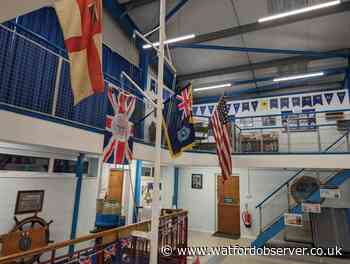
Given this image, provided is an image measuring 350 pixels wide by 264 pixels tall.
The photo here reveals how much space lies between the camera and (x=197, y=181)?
1045cm

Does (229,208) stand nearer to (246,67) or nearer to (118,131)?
(246,67)

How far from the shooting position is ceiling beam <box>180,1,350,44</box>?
6.61 metres

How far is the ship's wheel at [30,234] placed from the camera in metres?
4.12

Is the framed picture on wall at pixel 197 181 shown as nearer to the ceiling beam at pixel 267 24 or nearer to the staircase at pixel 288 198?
the staircase at pixel 288 198

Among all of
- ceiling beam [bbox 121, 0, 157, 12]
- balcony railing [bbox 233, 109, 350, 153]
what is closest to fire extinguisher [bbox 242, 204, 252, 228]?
balcony railing [bbox 233, 109, 350, 153]

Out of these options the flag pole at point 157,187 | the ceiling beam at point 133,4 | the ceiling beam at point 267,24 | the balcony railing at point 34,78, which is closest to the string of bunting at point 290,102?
the ceiling beam at point 267,24

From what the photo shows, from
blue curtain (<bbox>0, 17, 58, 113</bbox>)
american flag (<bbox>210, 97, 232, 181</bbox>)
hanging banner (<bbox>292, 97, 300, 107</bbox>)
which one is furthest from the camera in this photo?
hanging banner (<bbox>292, 97, 300, 107</bbox>)

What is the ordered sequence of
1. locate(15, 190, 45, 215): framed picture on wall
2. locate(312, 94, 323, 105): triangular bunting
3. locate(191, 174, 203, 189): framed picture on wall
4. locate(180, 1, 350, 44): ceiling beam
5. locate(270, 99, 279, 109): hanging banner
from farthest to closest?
1. locate(270, 99, 279, 109): hanging banner
2. locate(191, 174, 203, 189): framed picture on wall
3. locate(312, 94, 323, 105): triangular bunting
4. locate(180, 1, 350, 44): ceiling beam
5. locate(15, 190, 45, 215): framed picture on wall

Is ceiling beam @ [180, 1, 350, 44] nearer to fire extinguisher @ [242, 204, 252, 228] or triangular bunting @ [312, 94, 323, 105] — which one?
triangular bunting @ [312, 94, 323, 105]

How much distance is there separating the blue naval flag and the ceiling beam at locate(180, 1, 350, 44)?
15.2ft

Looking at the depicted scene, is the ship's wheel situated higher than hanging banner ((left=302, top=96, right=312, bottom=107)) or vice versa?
hanging banner ((left=302, top=96, right=312, bottom=107))

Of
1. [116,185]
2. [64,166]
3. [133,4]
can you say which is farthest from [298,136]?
[64,166]

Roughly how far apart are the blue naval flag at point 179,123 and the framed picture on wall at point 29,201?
117 inches

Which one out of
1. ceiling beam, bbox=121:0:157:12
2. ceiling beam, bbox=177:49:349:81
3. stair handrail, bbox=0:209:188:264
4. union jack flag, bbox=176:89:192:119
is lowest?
stair handrail, bbox=0:209:188:264
